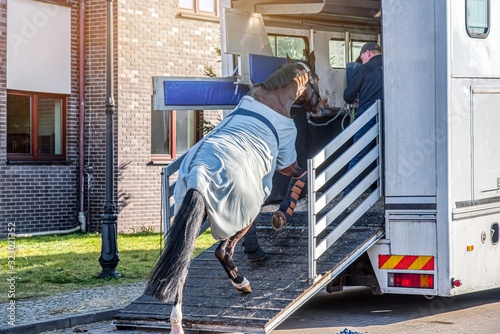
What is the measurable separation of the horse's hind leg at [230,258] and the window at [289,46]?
13.1ft

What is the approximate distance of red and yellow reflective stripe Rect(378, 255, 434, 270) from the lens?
920 centimetres

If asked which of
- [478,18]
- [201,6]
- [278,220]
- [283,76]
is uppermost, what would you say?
[201,6]

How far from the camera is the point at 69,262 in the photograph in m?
14.9

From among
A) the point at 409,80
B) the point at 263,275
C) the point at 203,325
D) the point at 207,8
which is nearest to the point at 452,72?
the point at 409,80

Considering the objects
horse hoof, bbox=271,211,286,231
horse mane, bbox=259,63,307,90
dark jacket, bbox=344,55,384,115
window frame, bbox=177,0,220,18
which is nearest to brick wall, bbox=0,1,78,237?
window frame, bbox=177,0,220,18

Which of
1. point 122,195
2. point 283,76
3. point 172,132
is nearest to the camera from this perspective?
point 283,76

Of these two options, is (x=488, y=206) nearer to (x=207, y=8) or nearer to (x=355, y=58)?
(x=355, y=58)

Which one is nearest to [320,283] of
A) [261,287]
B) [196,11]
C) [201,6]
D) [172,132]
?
[261,287]

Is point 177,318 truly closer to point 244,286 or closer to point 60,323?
point 244,286

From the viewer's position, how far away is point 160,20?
21375 millimetres

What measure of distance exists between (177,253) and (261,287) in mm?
1493

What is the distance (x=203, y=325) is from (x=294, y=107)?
13.6 ft

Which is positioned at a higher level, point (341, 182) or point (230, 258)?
point (341, 182)

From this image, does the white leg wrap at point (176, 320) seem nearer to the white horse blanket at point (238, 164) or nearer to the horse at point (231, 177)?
the horse at point (231, 177)
